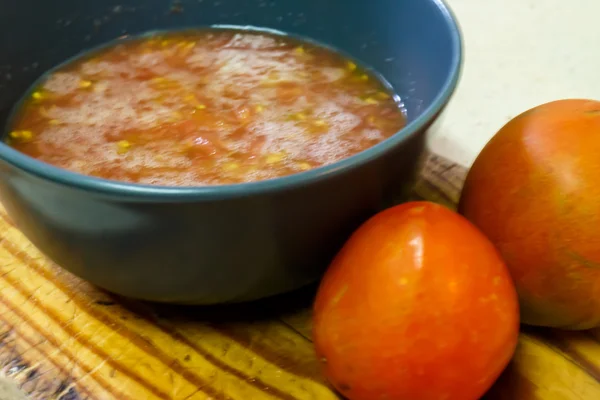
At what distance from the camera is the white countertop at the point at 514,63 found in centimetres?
106

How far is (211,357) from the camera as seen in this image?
0.65 meters

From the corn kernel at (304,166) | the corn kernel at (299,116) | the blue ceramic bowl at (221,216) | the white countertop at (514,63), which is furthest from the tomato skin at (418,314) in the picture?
the white countertop at (514,63)

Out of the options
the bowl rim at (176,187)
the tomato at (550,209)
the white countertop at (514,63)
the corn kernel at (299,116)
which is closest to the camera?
the bowl rim at (176,187)

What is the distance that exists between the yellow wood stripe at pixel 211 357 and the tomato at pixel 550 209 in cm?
22

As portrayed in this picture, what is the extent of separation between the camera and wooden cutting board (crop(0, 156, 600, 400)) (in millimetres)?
625

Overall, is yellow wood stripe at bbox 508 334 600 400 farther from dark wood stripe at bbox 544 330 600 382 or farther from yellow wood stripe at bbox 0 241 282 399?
yellow wood stripe at bbox 0 241 282 399

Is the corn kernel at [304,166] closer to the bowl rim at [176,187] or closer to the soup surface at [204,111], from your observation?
the soup surface at [204,111]

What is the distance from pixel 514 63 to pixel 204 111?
2.13ft

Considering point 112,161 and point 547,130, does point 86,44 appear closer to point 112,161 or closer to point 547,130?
point 112,161

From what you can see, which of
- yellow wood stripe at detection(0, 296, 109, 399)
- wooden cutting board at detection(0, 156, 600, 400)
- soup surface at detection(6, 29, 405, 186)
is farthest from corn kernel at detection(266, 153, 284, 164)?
yellow wood stripe at detection(0, 296, 109, 399)

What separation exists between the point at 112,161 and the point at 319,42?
426 millimetres

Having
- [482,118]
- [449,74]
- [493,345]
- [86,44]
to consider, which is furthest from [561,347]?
[86,44]

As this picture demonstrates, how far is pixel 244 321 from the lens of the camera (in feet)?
2.26

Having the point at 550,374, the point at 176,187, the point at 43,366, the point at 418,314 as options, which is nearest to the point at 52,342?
the point at 43,366
